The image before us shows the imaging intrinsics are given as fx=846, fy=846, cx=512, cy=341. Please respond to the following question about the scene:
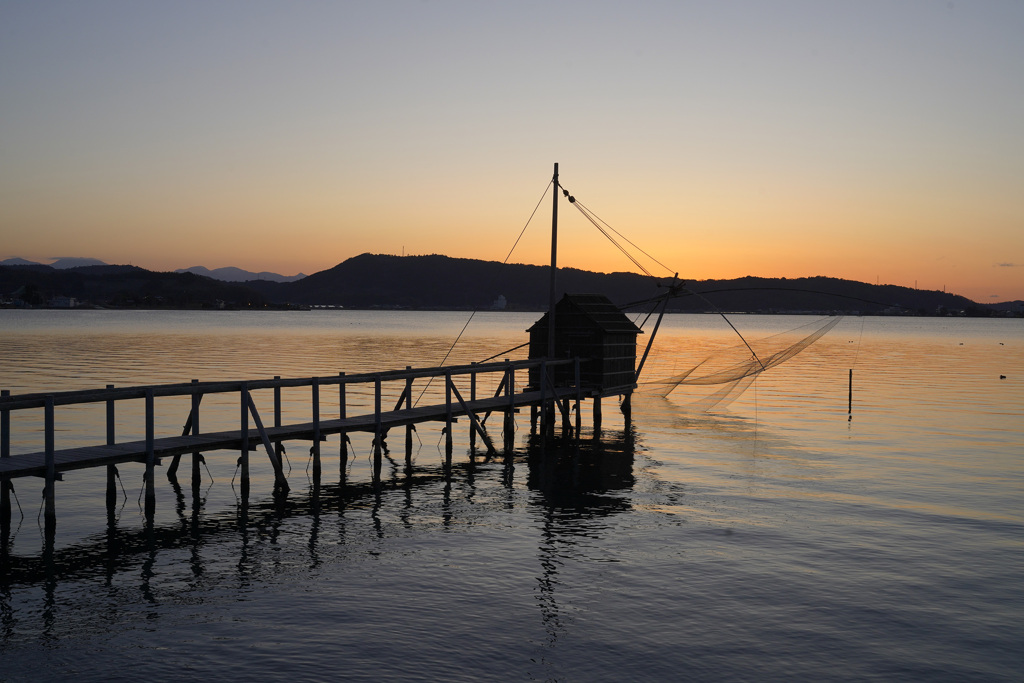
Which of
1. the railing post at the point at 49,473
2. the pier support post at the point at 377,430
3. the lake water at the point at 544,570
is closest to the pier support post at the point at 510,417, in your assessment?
the lake water at the point at 544,570

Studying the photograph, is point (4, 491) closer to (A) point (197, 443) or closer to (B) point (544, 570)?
(A) point (197, 443)

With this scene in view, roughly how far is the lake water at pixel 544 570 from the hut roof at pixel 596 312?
5846mm

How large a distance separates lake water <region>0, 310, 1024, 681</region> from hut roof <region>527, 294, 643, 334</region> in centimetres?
585

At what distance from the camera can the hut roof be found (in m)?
34.6

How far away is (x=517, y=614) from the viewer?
13438mm

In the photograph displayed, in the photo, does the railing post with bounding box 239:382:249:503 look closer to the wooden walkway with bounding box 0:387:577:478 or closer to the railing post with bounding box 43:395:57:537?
the wooden walkway with bounding box 0:387:577:478

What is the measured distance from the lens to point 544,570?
15766 mm

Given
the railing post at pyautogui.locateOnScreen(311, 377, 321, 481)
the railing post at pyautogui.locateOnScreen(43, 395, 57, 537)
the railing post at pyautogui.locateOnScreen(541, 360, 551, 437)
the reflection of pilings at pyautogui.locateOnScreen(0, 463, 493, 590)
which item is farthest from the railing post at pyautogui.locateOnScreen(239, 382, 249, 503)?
the railing post at pyautogui.locateOnScreen(541, 360, 551, 437)

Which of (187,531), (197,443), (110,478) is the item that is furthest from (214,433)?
(187,531)

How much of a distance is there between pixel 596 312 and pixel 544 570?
67.5 ft

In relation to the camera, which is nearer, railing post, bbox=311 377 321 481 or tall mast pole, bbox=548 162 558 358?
railing post, bbox=311 377 321 481

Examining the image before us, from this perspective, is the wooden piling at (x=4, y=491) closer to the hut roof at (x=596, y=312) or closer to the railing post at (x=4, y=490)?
the railing post at (x=4, y=490)

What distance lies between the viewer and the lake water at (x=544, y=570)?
464 inches

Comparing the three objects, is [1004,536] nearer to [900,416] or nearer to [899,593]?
[899,593]
